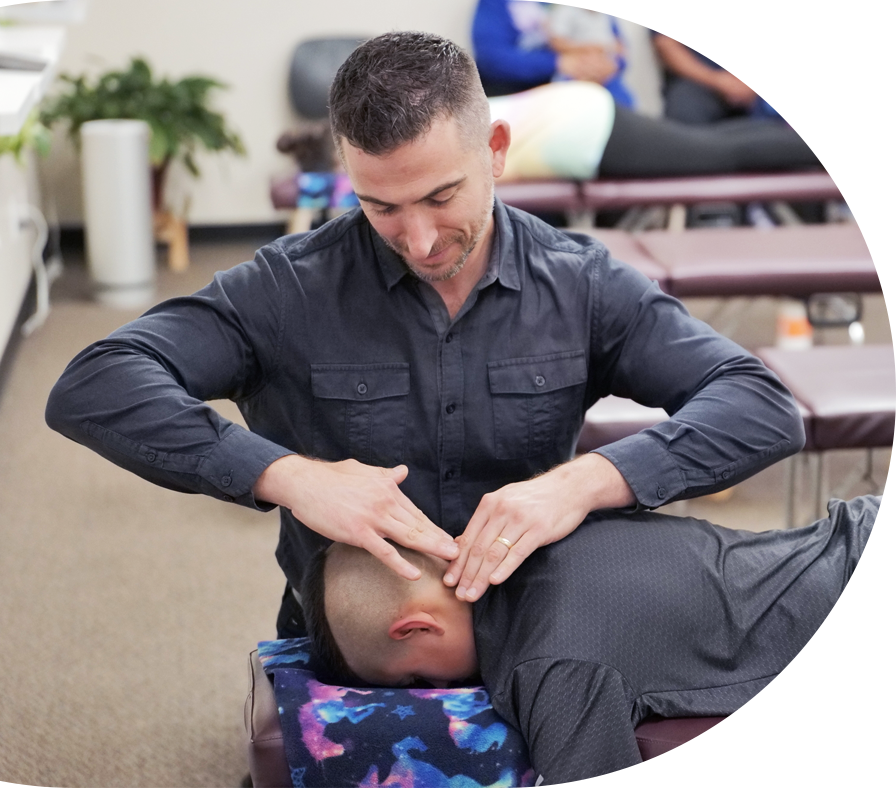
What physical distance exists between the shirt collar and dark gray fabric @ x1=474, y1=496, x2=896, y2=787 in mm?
358

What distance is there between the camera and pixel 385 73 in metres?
1.31

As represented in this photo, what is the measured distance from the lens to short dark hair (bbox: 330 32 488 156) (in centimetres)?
128

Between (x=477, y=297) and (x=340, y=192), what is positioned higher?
(x=477, y=297)

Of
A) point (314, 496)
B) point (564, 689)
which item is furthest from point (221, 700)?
point (564, 689)

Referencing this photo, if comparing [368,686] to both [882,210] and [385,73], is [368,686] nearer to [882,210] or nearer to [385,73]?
[385,73]

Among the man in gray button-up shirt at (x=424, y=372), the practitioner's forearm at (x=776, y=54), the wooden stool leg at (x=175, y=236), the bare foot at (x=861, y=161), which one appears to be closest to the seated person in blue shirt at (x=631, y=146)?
the bare foot at (x=861, y=161)

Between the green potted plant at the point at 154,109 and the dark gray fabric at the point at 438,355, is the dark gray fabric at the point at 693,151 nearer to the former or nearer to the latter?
the green potted plant at the point at 154,109

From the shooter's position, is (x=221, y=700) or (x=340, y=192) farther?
(x=340, y=192)

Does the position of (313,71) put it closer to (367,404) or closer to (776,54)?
(776,54)

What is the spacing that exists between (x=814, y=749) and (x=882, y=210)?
10.1 feet

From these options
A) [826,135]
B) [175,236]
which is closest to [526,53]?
[826,135]

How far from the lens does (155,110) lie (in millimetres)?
4523

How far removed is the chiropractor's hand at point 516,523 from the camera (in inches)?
48.5

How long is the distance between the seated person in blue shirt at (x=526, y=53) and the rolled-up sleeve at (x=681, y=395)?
3.38 m
